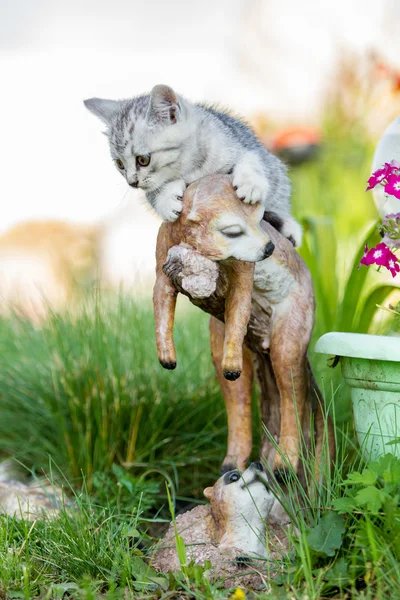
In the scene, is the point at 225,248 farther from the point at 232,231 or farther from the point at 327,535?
the point at 327,535

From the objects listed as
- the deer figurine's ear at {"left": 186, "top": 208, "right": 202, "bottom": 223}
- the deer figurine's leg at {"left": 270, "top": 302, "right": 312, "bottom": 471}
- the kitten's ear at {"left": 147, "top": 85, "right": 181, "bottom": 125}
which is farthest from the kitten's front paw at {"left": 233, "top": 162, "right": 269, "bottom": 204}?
the deer figurine's leg at {"left": 270, "top": 302, "right": 312, "bottom": 471}

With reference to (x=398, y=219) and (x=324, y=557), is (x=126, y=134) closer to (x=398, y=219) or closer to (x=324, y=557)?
(x=398, y=219)

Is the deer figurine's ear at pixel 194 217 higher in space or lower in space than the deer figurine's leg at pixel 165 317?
higher

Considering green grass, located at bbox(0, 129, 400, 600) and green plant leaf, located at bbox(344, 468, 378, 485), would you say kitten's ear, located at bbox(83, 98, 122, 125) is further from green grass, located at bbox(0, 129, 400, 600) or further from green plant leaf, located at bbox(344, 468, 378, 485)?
green plant leaf, located at bbox(344, 468, 378, 485)

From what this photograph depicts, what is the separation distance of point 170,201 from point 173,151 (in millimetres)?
156

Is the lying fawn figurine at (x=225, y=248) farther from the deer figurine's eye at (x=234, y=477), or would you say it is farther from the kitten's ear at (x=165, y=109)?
the deer figurine's eye at (x=234, y=477)

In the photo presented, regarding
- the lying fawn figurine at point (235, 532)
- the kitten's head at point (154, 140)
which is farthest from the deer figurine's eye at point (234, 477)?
the kitten's head at point (154, 140)

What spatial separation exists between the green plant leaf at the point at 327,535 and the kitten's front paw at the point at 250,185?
0.82m

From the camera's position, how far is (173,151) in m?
1.83

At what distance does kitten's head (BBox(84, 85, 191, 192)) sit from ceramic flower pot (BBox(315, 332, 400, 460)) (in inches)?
26.1

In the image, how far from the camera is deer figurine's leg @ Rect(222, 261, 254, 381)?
1682 mm

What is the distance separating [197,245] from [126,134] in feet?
1.38

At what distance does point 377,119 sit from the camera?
6852 millimetres

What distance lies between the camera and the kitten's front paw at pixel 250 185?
1722 millimetres
